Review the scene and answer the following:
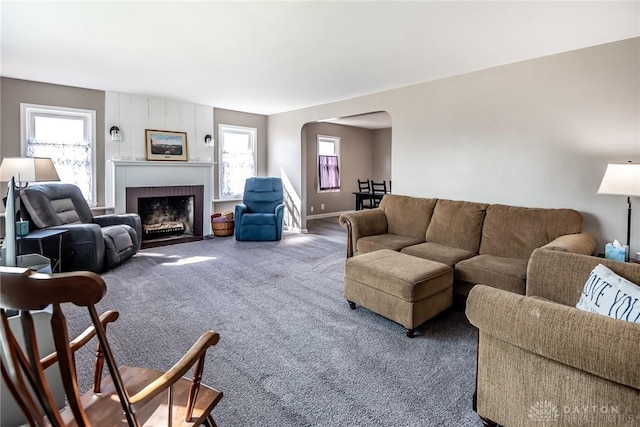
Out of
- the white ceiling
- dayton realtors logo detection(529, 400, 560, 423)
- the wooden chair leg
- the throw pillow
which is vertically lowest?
the wooden chair leg

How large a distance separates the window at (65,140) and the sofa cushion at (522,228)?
18.0 ft

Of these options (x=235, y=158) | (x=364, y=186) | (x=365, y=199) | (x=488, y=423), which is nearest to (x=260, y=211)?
(x=235, y=158)

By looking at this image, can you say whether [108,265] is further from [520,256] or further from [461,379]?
[520,256]

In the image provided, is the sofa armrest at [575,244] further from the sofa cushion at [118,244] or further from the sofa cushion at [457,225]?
the sofa cushion at [118,244]

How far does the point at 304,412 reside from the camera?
1.75 m

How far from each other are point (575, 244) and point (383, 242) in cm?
173

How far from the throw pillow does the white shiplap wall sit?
5893mm

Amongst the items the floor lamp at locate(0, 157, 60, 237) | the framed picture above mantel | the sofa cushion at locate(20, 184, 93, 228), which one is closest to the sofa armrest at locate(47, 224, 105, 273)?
the sofa cushion at locate(20, 184, 93, 228)

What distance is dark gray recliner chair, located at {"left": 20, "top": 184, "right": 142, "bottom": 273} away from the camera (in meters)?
3.82

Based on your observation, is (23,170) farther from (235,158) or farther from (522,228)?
(522,228)

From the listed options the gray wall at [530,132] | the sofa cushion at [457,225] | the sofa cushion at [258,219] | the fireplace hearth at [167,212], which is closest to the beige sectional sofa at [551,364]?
the sofa cushion at [457,225]

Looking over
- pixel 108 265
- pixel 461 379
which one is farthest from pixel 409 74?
pixel 108 265

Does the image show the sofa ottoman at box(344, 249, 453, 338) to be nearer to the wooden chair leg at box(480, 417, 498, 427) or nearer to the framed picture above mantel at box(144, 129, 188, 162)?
the wooden chair leg at box(480, 417, 498, 427)

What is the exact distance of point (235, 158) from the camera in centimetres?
697
